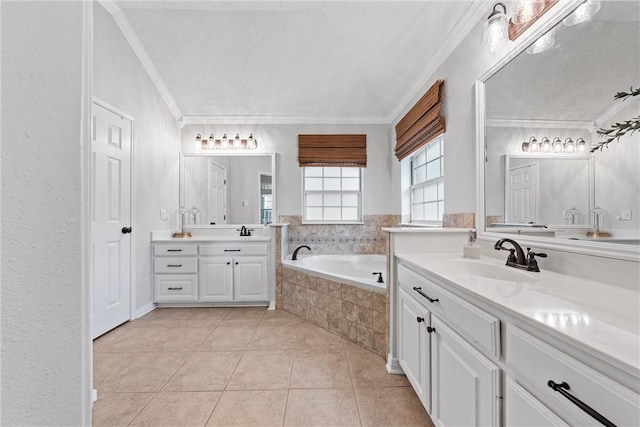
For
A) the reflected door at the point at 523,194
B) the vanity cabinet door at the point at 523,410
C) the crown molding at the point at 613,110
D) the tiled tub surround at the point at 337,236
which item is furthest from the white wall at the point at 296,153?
the vanity cabinet door at the point at 523,410

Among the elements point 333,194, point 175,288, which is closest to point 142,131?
point 175,288

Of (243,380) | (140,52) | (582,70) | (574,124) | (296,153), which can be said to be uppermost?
(140,52)

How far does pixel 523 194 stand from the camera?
1506 mm

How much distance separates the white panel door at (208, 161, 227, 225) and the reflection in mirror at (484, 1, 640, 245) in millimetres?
3172

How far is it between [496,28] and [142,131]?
3.28m

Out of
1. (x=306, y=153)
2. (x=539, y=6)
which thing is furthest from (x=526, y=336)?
(x=306, y=153)

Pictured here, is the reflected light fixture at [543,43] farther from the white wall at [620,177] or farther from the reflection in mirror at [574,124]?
the white wall at [620,177]

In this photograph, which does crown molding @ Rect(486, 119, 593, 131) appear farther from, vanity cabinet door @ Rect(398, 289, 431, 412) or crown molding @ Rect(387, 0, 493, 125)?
vanity cabinet door @ Rect(398, 289, 431, 412)

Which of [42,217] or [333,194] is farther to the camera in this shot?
[333,194]

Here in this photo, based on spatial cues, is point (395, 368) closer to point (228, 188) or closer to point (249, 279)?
point (249, 279)

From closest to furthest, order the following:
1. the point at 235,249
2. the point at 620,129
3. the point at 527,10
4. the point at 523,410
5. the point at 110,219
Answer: the point at 523,410
the point at 620,129
the point at 527,10
the point at 110,219
the point at 235,249

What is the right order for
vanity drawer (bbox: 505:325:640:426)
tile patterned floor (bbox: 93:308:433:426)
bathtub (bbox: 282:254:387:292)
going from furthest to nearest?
bathtub (bbox: 282:254:387:292) < tile patterned floor (bbox: 93:308:433:426) < vanity drawer (bbox: 505:325:640:426)

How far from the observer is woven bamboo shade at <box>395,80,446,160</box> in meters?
2.35

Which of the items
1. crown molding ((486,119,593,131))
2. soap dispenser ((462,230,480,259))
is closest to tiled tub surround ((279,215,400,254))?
soap dispenser ((462,230,480,259))
